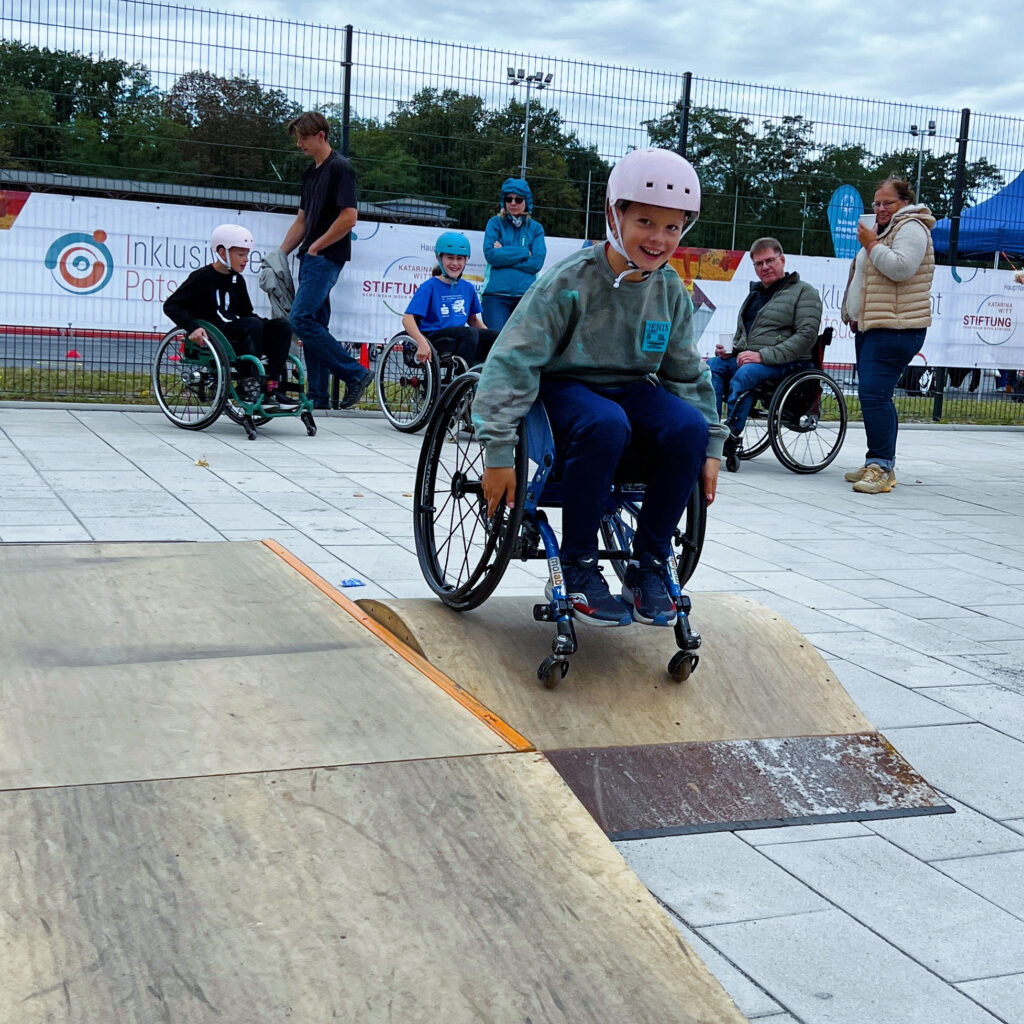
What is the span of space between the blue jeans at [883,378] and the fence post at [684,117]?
4.19 m

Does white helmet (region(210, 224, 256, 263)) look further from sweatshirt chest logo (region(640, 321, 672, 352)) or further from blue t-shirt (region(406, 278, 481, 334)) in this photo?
sweatshirt chest logo (region(640, 321, 672, 352))

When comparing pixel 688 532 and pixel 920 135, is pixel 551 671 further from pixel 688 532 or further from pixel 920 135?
pixel 920 135

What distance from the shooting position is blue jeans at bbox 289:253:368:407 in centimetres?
1025

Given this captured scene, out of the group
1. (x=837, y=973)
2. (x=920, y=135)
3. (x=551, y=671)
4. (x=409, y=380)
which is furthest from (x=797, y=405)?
(x=837, y=973)

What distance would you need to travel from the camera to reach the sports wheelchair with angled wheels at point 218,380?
352 inches

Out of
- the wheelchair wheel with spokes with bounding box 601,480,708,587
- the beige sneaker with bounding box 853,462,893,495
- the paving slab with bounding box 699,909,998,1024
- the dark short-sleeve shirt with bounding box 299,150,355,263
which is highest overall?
the dark short-sleeve shirt with bounding box 299,150,355,263

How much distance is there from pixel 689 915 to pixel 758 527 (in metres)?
4.76

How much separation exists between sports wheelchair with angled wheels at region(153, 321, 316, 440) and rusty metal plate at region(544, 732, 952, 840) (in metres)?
6.32

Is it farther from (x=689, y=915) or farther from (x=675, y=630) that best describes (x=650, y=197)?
(x=689, y=915)

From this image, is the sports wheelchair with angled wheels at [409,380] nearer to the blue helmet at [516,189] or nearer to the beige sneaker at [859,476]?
the blue helmet at [516,189]

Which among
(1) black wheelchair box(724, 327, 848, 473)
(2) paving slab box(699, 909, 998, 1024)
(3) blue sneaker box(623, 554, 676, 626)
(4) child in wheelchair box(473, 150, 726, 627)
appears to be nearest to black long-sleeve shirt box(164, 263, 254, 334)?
(1) black wheelchair box(724, 327, 848, 473)

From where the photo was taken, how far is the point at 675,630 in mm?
3459

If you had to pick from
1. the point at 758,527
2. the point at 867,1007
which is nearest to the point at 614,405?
the point at 867,1007

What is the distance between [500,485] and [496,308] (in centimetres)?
701
